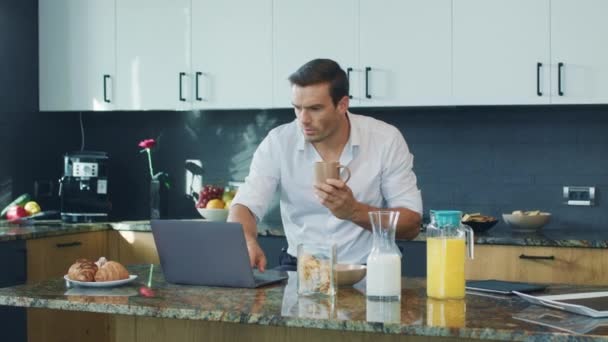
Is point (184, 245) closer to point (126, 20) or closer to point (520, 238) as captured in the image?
point (520, 238)

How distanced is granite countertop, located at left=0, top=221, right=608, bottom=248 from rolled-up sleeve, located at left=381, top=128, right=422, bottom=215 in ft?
3.02

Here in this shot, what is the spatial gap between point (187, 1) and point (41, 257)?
58.3 inches

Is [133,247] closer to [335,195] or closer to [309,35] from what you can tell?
[309,35]

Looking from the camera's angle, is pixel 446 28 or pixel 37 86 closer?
pixel 446 28

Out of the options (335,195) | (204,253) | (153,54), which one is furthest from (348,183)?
(153,54)

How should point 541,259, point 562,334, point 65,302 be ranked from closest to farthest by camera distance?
point 562,334
point 65,302
point 541,259

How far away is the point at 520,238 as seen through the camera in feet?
12.6

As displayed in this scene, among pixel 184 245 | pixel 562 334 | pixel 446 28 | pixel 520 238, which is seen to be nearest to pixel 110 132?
pixel 446 28

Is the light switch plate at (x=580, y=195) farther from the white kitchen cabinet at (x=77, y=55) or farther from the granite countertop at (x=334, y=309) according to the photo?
the white kitchen cabinet at (x=77, y=55)

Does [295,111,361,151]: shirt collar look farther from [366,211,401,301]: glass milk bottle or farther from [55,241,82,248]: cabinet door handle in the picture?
[55,241,82,248]: cabinet door handle

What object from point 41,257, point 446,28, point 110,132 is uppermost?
point 446,28

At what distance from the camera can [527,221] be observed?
13.5 feet

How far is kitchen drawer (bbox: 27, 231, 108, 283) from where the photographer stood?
409 centimetres

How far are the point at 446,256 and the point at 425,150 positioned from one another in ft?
7.89
